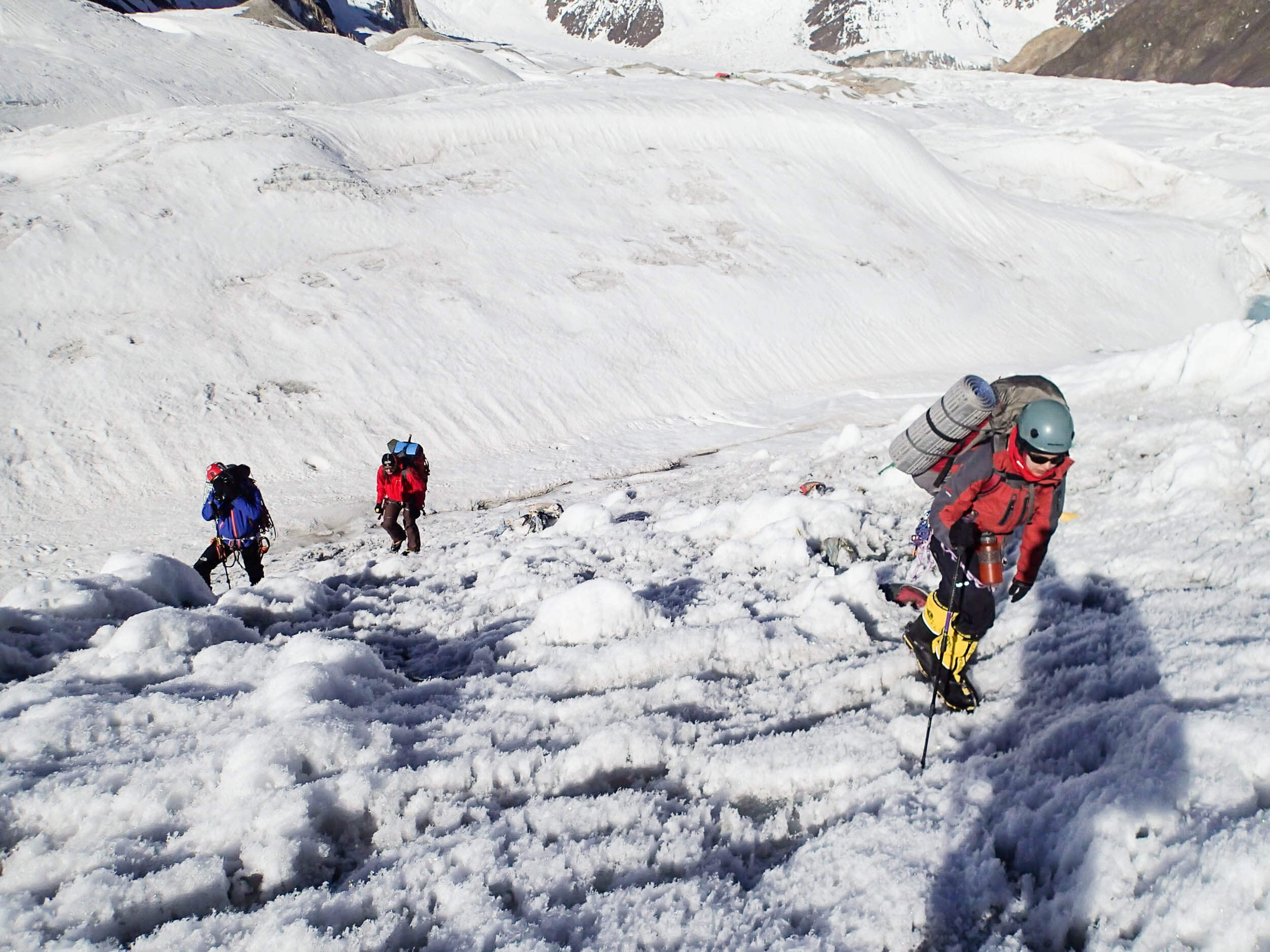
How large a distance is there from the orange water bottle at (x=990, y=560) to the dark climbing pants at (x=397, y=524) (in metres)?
5.50

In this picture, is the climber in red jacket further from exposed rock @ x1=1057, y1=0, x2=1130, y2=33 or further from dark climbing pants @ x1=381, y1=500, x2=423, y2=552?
exposed rock @ x1=1057, y1=0, x2=1130, y2=33

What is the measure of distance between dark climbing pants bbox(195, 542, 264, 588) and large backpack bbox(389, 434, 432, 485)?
5.13ft

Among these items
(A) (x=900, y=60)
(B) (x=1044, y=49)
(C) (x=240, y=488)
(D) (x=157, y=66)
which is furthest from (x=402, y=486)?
(B) (x=1044, y=49)

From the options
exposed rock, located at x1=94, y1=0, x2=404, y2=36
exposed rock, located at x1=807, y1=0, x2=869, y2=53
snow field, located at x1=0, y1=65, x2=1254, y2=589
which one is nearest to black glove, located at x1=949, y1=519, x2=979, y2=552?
snow field, located at x1=0, y1=65, x2=1254, y2=589

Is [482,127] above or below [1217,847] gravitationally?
above

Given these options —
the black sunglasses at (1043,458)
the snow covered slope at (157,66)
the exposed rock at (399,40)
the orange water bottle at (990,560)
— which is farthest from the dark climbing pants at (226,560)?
the exposed rock at (399,40)

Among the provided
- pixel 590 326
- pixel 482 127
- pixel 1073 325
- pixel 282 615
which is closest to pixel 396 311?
pixel 590 326

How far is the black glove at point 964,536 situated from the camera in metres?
3.39

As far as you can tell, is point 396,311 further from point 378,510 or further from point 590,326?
point 378,510

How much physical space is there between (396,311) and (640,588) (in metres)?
9.15

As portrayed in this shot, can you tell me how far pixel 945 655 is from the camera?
3.45 m

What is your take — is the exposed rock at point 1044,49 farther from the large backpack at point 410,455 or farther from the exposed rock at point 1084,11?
the large backpack at point 410,455

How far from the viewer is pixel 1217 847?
203cm

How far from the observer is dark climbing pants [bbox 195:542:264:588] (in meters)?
6.73
